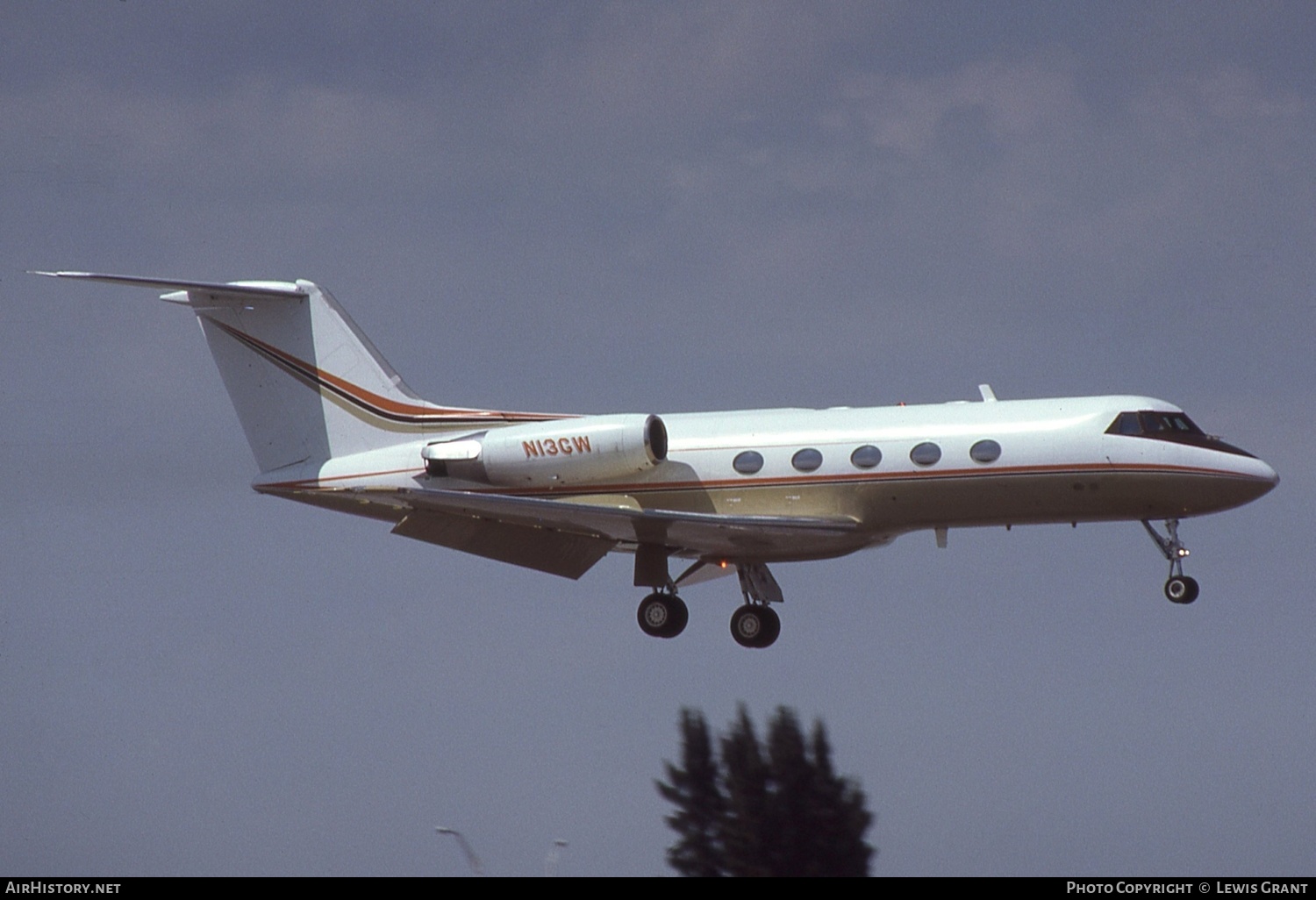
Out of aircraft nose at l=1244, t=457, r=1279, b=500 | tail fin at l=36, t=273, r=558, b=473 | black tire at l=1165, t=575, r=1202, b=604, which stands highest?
tail fin at l=36, t=273, r=558, b=473

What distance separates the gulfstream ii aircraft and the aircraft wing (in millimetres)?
43

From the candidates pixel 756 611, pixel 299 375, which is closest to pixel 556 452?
pixel 756 611

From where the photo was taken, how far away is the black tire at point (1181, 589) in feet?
98.3

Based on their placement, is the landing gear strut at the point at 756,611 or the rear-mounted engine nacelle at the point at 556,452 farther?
the landing gear strut at the point at 756,611

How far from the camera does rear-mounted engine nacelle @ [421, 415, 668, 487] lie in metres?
31.1

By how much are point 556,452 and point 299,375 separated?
552 cm

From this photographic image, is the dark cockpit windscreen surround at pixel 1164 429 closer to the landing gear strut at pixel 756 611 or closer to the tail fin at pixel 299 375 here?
the landing gear strut at pixel 756 611

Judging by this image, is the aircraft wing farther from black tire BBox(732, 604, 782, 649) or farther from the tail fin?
the tail fin

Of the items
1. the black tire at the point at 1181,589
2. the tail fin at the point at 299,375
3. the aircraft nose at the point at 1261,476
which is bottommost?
the black tire at the point at 1181,589

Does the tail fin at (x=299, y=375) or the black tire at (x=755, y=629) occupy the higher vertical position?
the tail fin at (x=299, y=375)

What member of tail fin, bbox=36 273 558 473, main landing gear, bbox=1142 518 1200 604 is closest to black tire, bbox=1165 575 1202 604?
main landing gear, bbox=1142 518 1200 604

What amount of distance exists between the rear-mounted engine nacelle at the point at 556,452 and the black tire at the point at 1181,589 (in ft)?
26.5

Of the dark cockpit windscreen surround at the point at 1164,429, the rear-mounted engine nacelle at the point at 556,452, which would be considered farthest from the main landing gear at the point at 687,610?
the dark cockpit windscreen surround at the point at 1164,429

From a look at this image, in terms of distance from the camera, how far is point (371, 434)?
33.5m
